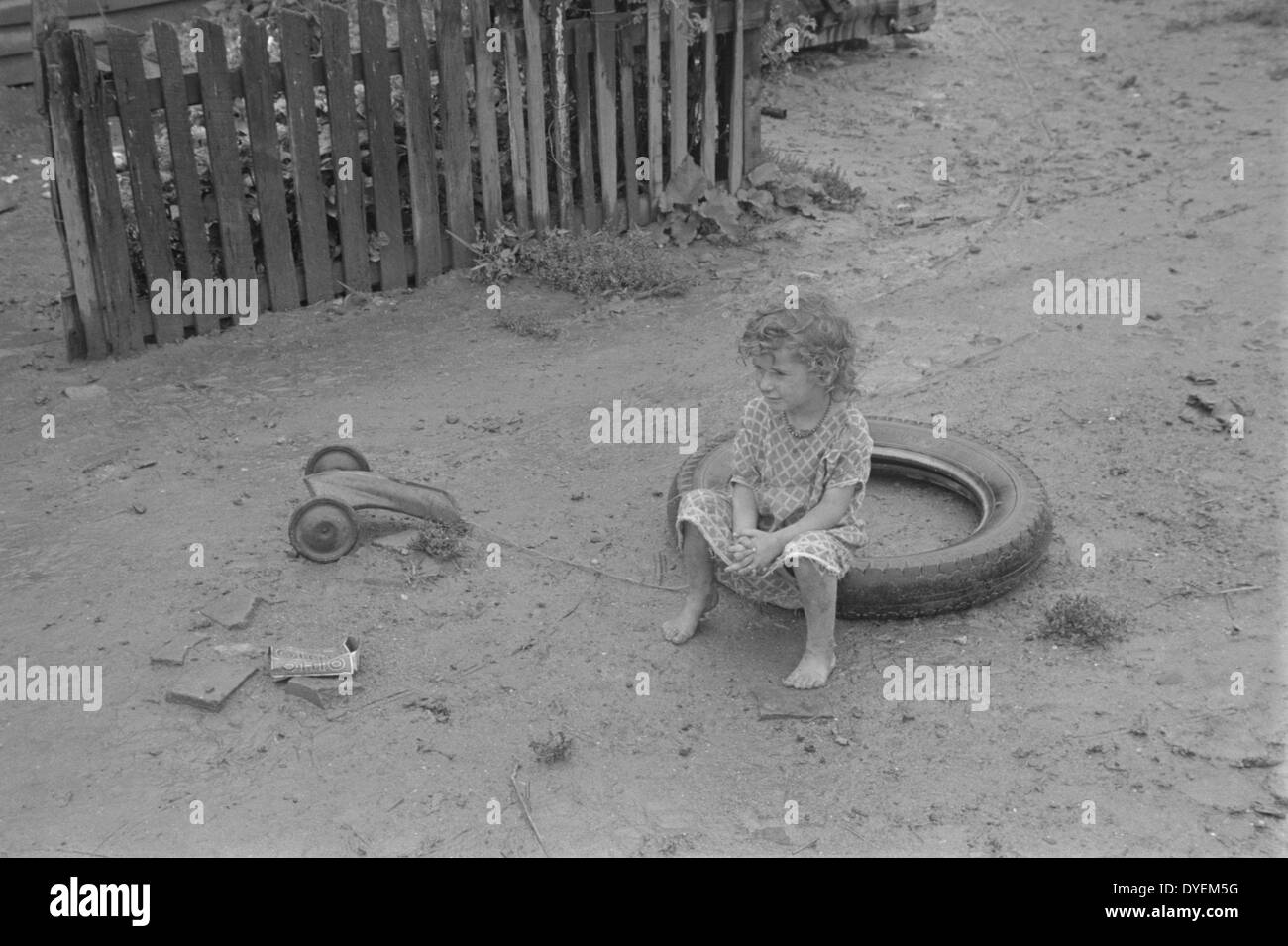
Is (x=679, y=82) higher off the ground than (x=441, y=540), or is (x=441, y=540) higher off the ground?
(x=679, y=82)

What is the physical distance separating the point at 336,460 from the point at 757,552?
212cm

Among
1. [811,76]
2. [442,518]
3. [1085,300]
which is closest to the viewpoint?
[442,518]

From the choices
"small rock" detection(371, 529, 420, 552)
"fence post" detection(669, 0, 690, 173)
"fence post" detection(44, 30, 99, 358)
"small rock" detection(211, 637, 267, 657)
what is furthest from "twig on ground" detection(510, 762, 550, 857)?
"fence post" detection(669, 0, 690, 173)

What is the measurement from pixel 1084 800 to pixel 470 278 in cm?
532

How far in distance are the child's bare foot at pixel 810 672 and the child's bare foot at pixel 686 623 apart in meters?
0.42

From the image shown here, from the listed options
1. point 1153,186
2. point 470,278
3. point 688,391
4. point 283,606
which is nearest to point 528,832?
point 283,606

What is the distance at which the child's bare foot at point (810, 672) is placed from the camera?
4.76 metres

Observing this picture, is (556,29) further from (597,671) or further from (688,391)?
(597,671)

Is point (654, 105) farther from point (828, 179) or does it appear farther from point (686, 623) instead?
point (686, 623)

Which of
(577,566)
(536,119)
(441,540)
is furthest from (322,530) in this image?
(536,119)

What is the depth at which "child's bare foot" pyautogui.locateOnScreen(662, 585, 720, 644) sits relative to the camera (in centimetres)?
505

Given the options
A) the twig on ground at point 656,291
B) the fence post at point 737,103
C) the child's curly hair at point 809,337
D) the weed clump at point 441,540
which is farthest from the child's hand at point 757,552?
the fence post at point 737,103

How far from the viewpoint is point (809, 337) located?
15.2 feet

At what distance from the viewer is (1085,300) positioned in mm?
7742
